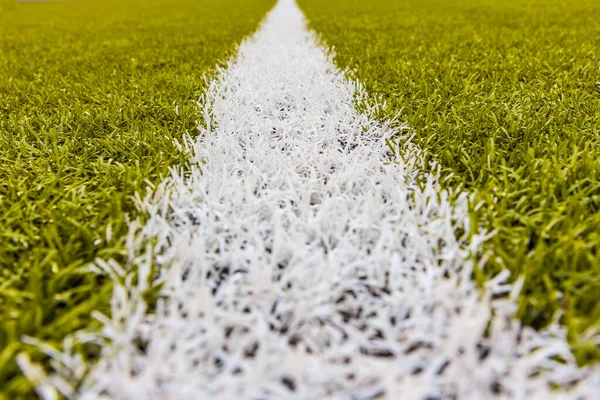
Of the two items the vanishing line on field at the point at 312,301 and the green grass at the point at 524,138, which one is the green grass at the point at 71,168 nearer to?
the vanishing line on field at the point at 312,301

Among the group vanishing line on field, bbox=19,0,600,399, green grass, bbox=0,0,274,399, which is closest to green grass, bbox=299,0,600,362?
vanishing line on field, bbox=19,0,600,399

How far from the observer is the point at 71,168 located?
6.12 ft

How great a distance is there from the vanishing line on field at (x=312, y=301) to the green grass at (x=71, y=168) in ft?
0.31

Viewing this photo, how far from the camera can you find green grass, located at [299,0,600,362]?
1117 mm

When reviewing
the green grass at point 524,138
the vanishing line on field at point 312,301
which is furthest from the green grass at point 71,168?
the green grass at point 524,138

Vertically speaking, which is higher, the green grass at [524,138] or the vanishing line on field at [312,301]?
the green grass at [524,138]

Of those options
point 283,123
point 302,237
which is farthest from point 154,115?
point 302,237

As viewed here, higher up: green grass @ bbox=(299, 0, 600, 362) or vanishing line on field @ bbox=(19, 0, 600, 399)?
green grass @ bbox=(299, 0, 600, 362)

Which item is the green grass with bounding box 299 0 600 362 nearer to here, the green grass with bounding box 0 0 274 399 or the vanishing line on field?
the vanishing line on field

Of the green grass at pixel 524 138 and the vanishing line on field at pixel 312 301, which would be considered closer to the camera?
the vanishing line on field at pixel 312 301

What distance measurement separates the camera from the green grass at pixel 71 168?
1084 millimetres

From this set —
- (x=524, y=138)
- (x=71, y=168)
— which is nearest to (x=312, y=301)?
(x=71, y=168)

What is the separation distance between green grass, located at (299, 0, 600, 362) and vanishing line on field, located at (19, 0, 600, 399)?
0.30 feet

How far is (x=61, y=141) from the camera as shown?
2.24 m
